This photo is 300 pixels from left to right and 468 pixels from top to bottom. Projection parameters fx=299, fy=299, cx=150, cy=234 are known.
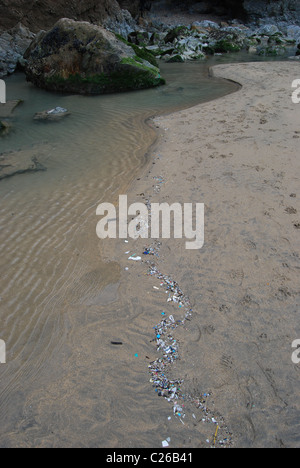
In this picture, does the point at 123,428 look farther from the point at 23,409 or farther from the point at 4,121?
the point at 4,121

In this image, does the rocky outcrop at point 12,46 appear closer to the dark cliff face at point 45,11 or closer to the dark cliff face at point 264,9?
the dark cliff face at point 45,11

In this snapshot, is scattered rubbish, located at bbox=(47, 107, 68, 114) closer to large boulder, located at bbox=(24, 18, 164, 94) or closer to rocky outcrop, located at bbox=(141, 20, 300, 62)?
large boulder, located at bbox=(24, 18, 164, 94)

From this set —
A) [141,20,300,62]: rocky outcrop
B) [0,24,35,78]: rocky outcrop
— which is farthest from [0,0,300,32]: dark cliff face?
[141,20,300,62]: rocky outcrop

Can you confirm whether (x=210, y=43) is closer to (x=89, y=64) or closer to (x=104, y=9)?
(x=104, y=9)

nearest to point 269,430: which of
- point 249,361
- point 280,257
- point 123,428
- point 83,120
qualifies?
point 249,361

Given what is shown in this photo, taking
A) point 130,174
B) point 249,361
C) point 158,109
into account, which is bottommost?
point 249,361

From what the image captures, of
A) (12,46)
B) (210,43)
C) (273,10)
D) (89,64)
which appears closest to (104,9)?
(210,43)
